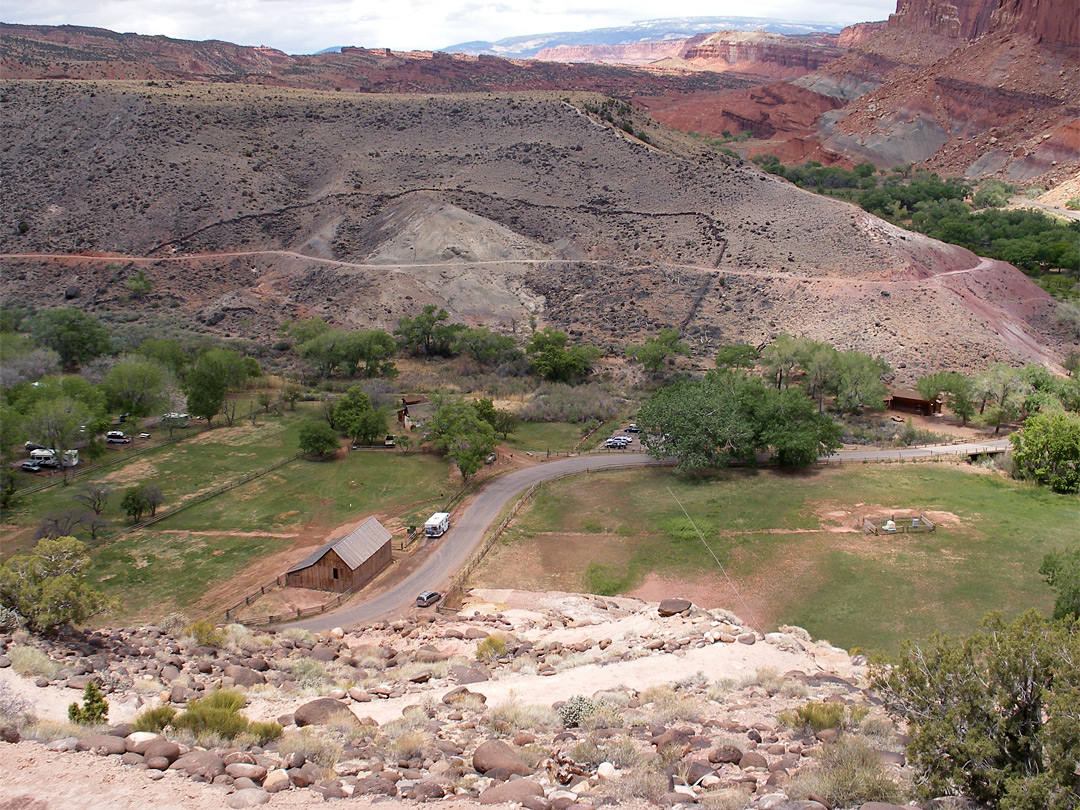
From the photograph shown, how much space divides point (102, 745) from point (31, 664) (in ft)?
17.2

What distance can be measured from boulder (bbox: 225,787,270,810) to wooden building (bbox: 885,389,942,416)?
2266 inches

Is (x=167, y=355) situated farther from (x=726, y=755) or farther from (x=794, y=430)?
(x=726, y=755)

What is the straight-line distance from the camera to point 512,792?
12930mm

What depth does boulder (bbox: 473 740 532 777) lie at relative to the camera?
14.2 meters

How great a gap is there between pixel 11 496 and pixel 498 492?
24502mm

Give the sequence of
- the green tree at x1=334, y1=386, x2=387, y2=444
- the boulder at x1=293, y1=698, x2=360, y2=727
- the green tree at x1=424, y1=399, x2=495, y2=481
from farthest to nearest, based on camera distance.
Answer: the green tree at x1=334, y1=386, x2=387, y2=444
the green tree at x1=424, y1=399, x2=495, y2=481
the boulder at x1=293, y1=698, x2=360, y2=727

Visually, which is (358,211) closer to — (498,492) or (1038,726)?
(498,492)

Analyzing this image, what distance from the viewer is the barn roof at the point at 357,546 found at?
33250 millimetres

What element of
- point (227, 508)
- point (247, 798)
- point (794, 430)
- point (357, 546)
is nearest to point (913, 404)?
point (794, 430)

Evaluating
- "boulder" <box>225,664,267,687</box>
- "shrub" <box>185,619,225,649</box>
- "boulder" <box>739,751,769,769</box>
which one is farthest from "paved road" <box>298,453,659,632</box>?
"boulder" <box>739,751,769,769</box>

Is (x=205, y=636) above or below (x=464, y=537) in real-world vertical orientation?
above

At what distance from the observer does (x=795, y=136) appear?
515ft

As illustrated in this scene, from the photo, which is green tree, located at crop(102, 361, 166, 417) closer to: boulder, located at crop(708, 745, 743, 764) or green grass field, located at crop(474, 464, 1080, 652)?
green grass field, located at crop(474, 464, 1080, 652)

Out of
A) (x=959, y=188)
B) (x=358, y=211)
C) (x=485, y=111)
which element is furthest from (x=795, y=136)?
(x=358, y=211)
